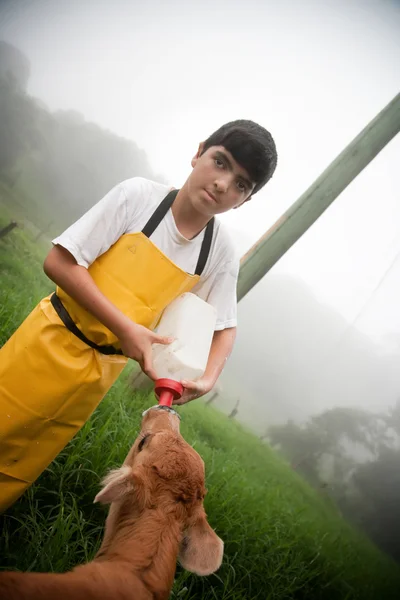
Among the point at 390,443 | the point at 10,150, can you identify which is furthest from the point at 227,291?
the point at 10,150

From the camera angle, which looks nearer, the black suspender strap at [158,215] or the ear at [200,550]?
the ear at [200,550]

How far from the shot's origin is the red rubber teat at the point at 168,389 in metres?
1.56

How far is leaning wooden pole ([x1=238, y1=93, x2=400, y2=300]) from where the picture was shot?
11.1 feet

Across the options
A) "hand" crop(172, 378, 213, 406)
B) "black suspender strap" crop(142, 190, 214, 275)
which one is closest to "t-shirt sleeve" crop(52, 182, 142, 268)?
"black suspender strap" crop(142, 190, 214, 275)

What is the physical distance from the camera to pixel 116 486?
142 cm

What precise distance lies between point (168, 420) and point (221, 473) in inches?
106

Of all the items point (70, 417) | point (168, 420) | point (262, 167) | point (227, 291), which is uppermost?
point (262, 167)

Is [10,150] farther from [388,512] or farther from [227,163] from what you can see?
[388,512]

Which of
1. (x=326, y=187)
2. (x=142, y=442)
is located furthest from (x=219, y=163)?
(x=326, y=187)

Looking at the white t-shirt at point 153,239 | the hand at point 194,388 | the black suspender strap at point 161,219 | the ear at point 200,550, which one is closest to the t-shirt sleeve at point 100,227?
the white t-shirt at point 153,239

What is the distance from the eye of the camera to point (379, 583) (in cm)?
681

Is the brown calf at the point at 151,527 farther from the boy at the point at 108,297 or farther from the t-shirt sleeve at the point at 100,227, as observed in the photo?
the t-shirt sleeve at the point at 100,227

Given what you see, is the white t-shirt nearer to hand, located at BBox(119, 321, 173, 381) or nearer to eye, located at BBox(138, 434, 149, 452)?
hand, located at BBox(119, 321, 173, 381)

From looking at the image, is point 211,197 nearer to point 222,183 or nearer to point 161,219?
point 222,183
